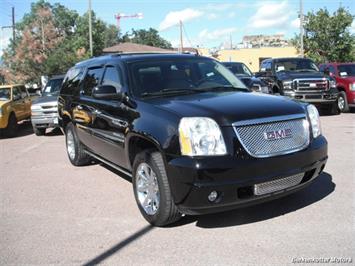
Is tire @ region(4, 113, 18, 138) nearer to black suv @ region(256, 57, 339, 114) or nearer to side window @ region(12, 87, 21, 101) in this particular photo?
side window @ region(12, 87, 21, 101)

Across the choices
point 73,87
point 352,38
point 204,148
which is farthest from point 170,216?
point 352,38

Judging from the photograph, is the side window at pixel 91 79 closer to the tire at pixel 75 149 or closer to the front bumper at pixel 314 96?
the tire at pixel 75 149

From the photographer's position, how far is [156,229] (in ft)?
15.8

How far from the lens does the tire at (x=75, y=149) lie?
7.97 m

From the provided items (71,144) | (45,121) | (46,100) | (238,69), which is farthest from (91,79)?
(238,69)

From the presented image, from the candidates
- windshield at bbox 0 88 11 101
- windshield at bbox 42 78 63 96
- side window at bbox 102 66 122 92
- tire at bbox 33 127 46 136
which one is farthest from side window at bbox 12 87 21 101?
side window at bbox 102 66 122 92

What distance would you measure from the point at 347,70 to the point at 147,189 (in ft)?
43.4

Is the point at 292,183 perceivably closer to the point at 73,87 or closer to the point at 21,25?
the point at 73,87

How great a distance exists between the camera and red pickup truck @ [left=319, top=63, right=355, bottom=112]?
15.1 metres

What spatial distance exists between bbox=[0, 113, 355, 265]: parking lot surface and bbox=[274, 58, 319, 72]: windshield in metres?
9.23

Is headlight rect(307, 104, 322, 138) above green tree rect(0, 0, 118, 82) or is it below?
below

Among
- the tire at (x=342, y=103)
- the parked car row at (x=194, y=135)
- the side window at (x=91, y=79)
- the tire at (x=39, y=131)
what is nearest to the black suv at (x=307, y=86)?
the tire at (x=342, y=103)

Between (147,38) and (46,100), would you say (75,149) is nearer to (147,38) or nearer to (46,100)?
(46,100)

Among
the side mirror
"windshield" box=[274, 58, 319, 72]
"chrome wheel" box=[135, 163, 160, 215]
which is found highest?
"windshield" box=[274, 58, 319, 72]
